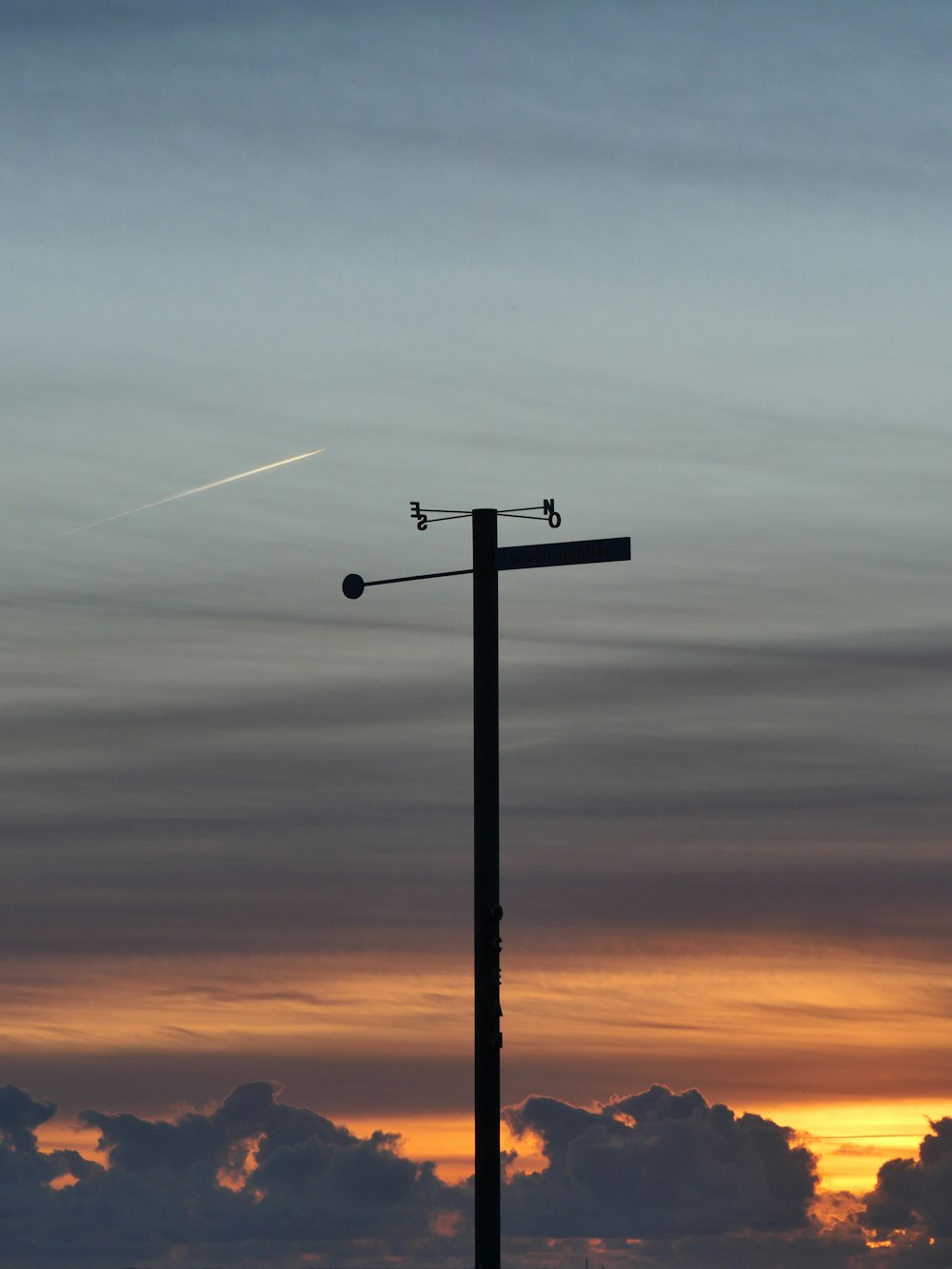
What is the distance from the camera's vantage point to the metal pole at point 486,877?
3095 centimetres

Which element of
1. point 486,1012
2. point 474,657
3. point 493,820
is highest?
point 474,657

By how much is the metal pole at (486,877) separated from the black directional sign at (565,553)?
0.24m

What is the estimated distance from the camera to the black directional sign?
31.4 metres

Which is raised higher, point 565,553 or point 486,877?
point 565,553

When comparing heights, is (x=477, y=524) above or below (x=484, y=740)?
above

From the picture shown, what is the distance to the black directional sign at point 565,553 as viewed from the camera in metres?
31.4

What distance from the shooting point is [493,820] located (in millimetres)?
31750

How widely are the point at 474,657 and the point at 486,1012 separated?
5097mm

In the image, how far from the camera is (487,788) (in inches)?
1254

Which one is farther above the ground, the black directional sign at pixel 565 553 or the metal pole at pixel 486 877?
the black directional sign at pixel 565 553

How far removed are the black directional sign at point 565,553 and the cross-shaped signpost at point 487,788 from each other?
13mm

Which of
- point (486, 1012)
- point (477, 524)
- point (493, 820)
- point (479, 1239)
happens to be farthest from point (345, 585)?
point (479, 1239)

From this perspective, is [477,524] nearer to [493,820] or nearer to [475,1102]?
[493,820]

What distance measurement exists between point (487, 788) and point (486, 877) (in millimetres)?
1276
